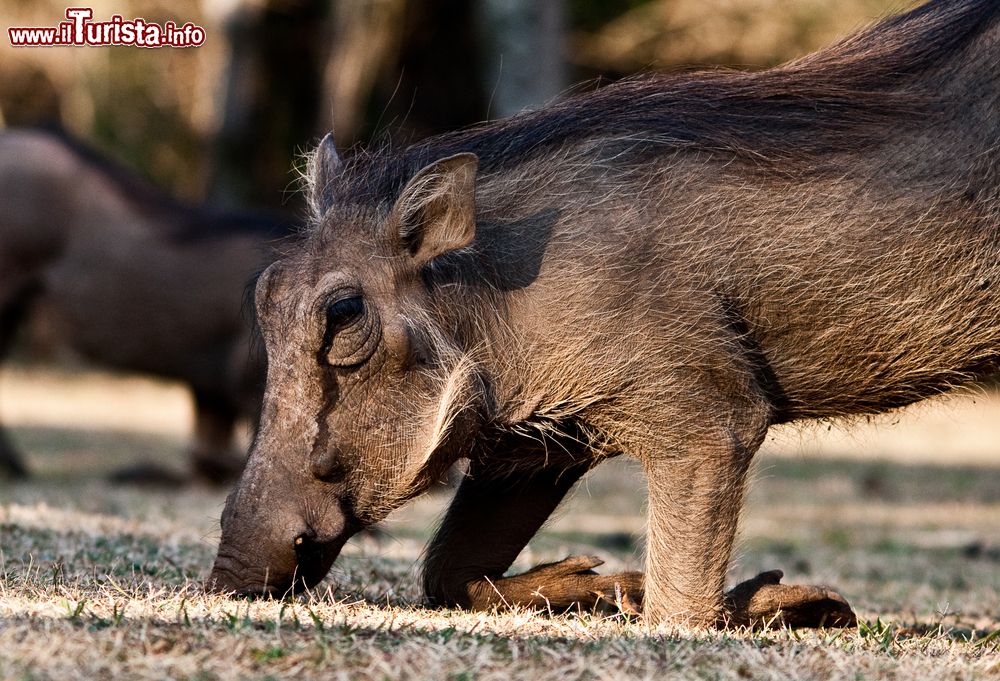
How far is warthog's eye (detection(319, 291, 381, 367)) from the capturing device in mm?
3420

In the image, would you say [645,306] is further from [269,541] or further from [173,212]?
[173,212]

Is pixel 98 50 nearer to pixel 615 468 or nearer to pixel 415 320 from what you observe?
pixel 615 468

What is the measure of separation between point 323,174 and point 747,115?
3.80 ft

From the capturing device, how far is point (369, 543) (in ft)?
17.8

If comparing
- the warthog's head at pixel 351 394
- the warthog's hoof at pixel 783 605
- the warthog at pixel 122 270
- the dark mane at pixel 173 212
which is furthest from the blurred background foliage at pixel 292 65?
the warthog's hoof at pixel 783 605

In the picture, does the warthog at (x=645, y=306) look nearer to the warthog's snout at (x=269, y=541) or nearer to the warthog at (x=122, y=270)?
the warthog's snout at (x=269, y=541)

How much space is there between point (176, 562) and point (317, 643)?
154 cm

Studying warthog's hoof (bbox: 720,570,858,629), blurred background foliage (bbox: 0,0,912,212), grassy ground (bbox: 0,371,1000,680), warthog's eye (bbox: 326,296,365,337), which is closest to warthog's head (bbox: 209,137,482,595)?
warthog's eye (bbox: 326,296,365,337)

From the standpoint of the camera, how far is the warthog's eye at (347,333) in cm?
342

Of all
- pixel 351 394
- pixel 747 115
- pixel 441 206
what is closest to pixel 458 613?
pixel 351 394

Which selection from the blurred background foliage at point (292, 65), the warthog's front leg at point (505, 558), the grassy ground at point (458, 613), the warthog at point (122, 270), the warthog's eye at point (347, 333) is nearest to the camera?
the grassy ground at point (458, 613)

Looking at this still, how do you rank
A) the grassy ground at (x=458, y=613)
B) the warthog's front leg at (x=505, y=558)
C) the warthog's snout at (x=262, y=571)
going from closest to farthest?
the grassy ground at (x=458, y=613) → the warthog's snout at (x=262, y=571) → the warthog's front leg at (x=505, y=558)

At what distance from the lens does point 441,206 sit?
3.49 metres

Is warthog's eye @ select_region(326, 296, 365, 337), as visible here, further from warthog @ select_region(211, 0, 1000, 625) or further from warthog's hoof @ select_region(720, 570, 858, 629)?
warthog's hoof @ select_region(720, 570, 858, 629)
